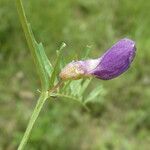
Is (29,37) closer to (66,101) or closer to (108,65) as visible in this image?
(108,65)

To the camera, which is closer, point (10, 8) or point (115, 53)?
point (115, 53)

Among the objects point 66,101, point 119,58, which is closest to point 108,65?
point 119,58

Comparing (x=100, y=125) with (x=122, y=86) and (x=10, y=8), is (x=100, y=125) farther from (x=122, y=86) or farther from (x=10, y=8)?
(x=10, y=8)

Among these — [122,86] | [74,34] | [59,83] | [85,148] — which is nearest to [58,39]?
[74,34]

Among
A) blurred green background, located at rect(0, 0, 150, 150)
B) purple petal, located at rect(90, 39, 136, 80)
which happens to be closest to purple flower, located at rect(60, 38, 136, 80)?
purple petal, located at rect(90, 39, 136, 80)

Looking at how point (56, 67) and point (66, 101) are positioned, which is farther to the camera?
point (66, 101)

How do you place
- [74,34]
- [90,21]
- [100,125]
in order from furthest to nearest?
[90,21]
[74,34]
[100,125]
